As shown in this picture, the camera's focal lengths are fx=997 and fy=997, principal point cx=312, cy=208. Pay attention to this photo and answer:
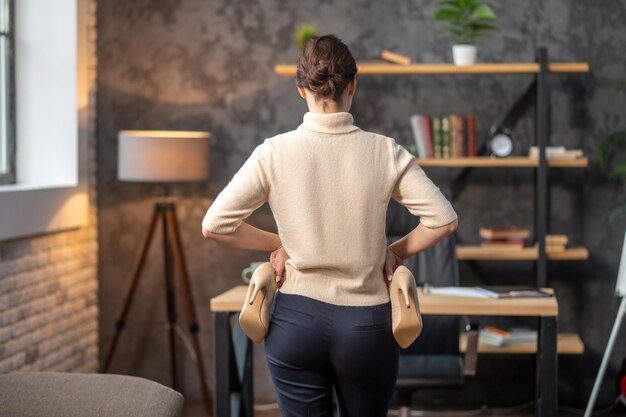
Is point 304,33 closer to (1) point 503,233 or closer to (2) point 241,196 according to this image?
(1) point 503,233

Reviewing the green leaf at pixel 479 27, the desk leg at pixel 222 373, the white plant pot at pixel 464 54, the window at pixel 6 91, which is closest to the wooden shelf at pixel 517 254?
the white plant pot at pixel 464 54

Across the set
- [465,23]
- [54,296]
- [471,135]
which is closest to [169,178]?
[54,296]

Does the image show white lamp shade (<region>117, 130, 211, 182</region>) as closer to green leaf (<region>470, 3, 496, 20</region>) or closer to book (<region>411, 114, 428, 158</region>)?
book (<region>411, 114, 428, 158</region>)

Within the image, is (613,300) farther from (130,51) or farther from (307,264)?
(307,264)

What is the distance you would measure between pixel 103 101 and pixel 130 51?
32cm

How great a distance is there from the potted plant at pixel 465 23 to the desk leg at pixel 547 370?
5.46ft

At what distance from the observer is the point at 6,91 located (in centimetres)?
515

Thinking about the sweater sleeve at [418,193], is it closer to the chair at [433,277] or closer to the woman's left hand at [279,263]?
the woman's left hand at [279,263]

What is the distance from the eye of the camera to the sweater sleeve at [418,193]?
8.11ft

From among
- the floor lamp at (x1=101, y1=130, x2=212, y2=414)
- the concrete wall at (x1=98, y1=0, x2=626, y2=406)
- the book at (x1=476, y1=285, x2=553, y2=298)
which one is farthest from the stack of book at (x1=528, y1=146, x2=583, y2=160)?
the floor lamp at (x1=101, y1=130, x2=212, y2=414)

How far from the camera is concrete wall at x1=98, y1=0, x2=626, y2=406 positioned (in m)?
5.34

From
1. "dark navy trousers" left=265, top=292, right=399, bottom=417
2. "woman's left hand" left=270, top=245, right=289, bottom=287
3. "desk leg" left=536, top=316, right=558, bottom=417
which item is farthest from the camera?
"desk leg" left=536, top=316, right=558, bottom=417

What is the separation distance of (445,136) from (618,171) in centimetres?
Result: 88

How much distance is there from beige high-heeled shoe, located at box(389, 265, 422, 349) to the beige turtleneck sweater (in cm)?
5
